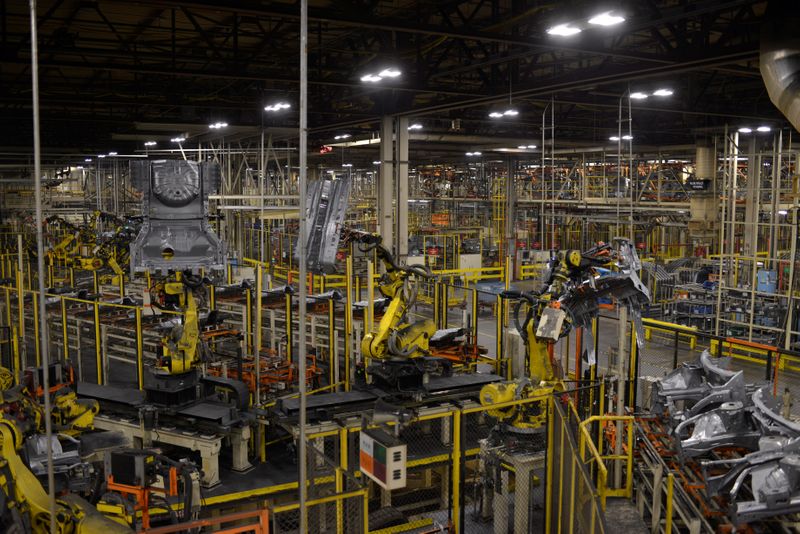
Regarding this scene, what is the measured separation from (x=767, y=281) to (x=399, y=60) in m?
10.3

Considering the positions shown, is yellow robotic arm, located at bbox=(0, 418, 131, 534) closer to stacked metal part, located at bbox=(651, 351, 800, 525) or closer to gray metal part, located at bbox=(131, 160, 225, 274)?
gray metal part, located at bbox=(131, 160, 225, 274)

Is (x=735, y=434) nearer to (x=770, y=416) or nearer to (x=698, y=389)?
(x=770, y=416)

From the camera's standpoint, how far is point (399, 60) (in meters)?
12.4

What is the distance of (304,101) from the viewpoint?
3.48 metres

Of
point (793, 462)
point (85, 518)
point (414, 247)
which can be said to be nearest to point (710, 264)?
point (414, 247)

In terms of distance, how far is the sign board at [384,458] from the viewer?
588 centimetres

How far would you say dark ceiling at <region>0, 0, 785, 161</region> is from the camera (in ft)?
32.7

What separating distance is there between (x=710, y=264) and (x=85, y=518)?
19560 mm

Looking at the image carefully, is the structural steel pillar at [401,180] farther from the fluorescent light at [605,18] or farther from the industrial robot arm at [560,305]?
the fluorescent light at [605,18]

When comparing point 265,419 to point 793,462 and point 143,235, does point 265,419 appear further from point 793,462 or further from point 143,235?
point 793,462

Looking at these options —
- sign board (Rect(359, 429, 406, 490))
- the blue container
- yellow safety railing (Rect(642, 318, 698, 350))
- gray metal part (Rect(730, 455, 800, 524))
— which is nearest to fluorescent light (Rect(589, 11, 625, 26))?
yellow safety railing (Rect(642, 318, 698, 350))

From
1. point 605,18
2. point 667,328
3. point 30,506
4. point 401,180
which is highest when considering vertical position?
point 605,18

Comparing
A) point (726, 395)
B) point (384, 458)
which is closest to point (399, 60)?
point (726, 395)

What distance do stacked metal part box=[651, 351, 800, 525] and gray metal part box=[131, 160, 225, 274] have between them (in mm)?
6273
